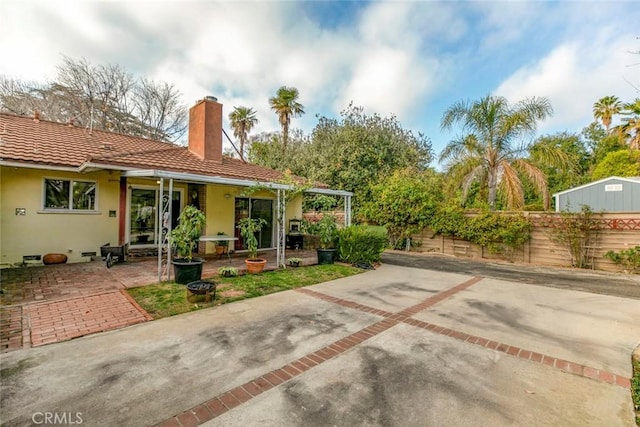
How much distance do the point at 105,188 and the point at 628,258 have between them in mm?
16452

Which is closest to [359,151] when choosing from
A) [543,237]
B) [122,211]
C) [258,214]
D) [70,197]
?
[258,214]

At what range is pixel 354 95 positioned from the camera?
720 inches

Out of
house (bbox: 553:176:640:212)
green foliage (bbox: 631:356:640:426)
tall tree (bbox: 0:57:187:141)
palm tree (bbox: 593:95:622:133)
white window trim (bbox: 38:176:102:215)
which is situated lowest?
green foliage (bbox: 631:356:640:426)

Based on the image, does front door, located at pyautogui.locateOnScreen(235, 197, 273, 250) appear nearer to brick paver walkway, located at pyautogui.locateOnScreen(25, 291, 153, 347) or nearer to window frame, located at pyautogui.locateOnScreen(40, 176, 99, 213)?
window frame, located at pyautogui.locateOnScreen(40, 176, 99, 213)

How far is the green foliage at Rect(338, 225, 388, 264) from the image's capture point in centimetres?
945

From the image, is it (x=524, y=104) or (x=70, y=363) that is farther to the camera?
(x=524, y=104)

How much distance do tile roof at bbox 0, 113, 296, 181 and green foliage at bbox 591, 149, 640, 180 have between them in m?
23.3

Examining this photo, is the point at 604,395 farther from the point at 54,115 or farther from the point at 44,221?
the point at 54,115

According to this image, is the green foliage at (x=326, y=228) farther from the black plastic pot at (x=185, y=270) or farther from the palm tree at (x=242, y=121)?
the palm tree at (x=242, y=121)

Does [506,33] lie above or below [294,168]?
above

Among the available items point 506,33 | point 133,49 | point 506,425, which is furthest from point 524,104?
point 133,49

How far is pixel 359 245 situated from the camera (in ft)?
30.9

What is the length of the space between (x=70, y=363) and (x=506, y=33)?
1214cm

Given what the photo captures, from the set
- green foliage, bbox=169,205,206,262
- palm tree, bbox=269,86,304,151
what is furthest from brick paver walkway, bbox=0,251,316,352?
palm tree, bbox=269,86,304,151
